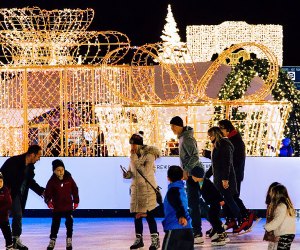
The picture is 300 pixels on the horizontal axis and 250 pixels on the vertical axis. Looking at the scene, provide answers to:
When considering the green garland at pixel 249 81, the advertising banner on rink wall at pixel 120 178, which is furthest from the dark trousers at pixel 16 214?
the green garland at pixel 249 81

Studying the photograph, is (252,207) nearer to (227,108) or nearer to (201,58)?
(227,108)

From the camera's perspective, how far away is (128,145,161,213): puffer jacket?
12609 millimetres

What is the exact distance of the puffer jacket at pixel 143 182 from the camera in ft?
41.4

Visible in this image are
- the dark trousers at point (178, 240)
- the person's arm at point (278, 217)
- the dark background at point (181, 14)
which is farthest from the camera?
the dark background at point (181, 14)

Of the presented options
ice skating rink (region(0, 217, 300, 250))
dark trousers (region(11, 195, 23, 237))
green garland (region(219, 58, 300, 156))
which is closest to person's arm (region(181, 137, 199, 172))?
ice skating rink (region(0, 217, 300, 250))

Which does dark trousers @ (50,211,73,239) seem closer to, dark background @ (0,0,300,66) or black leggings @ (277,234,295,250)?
black leggings @ (277,234,295,250)

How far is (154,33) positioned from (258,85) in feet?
82.9

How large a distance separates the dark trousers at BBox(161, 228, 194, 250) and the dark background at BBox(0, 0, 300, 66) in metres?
41.2

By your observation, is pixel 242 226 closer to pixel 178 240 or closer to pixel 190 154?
pixel 190 154

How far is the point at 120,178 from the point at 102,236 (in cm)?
317

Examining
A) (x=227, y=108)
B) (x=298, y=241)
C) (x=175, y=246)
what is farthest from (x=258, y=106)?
(x=175, y=246)

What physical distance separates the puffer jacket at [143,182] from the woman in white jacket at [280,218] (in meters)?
2.75

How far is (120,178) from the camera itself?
1756 centimetres

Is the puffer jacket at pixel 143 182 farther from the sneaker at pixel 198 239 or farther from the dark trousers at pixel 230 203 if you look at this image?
the dark trousers at pixel 230 203
